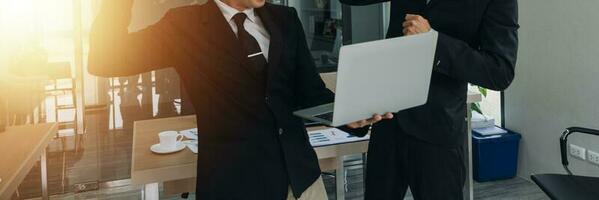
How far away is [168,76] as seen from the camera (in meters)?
3.67

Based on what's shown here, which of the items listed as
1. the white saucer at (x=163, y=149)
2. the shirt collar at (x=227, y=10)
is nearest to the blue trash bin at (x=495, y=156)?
the white saucer at (x=163, y=149)

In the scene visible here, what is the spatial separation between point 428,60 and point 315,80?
0.26 meters

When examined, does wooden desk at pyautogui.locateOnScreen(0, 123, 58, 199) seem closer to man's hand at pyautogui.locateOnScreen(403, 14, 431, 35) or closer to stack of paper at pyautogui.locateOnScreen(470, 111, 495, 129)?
man's hand at pyautogui.locateOnScreen(403, 14, 431, 35)

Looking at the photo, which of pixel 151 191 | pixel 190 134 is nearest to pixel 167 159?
pixel 151 191

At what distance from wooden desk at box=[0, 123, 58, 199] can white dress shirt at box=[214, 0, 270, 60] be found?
2.60 ft

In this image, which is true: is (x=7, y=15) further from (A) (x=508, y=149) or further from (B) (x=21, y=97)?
(A) (x=508, y=149)

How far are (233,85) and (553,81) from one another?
2559mm

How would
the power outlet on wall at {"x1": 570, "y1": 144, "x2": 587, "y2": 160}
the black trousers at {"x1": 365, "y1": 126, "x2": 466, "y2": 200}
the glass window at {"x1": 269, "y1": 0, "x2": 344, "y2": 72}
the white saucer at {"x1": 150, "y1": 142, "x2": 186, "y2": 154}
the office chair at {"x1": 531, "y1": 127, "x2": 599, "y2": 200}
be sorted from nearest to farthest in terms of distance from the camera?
the black trousers at {"x1": 365, "y1": 126, "x2": 466, "y2": 200} < the white saucer at {"x1": 150, "y1": 142, "x2": 186, "y2": 154} < the office chair at {"x1": 531, "y1": 127, "x2": 599, "y2": 200} < the power outlet on wall at {"x1": 570, "y1": 144, "x2": 587, "y2": 160} < the glass window at {"x1": 269, "y1": 0, "x2": 344, "y2": 72}

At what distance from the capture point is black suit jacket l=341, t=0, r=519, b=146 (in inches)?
48.4

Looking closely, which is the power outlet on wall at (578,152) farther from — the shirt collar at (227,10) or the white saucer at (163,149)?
the shirt collar at (227,10)

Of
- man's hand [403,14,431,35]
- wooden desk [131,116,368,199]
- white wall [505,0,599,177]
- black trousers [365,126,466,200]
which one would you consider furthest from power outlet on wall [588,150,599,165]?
man's hand [403,14,431,35]

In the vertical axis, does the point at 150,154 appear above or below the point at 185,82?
below

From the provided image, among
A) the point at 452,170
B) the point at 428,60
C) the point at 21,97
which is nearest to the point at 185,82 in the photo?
the point at 428,60

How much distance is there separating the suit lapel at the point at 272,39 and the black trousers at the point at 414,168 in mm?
453
